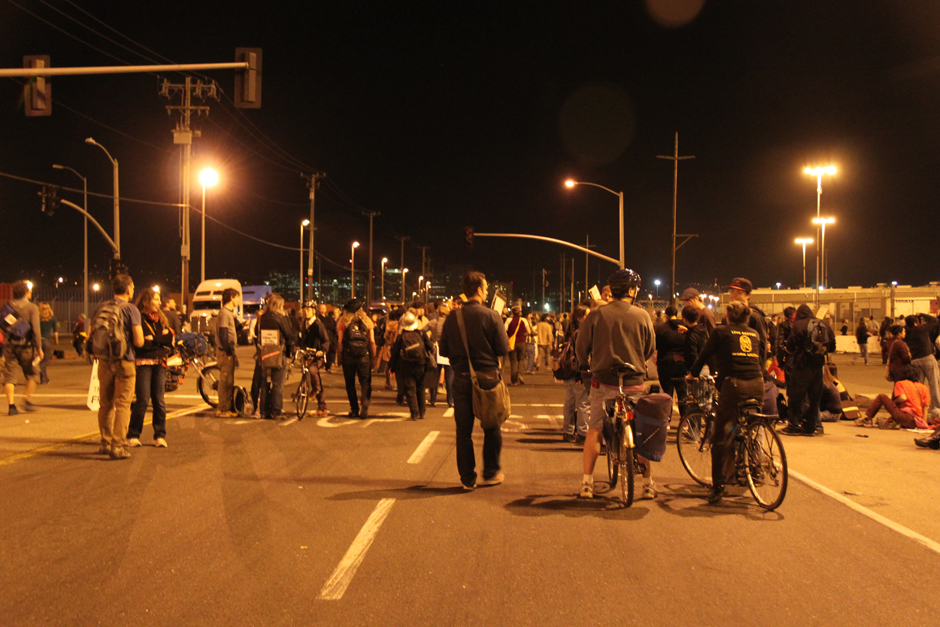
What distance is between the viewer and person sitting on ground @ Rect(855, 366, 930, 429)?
38.6 ft

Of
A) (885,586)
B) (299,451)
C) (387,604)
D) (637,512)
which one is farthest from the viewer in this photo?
(299,451)

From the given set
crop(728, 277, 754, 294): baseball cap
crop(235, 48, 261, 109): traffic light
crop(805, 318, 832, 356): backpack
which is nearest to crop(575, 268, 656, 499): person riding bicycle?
crop(728, 277, 754, 294): baseball cap

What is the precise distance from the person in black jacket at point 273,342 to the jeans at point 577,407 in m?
4.61

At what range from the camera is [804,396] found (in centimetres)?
1117

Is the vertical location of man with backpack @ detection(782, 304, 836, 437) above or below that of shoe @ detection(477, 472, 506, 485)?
above

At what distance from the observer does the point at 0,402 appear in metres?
13.6

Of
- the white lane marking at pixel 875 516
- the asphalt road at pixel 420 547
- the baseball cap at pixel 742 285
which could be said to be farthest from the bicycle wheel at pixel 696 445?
the baseball cap at pixel 742 285

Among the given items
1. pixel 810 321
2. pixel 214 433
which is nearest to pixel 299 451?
pixel 214 433

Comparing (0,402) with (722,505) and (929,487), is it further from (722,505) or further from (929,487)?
(929,487)

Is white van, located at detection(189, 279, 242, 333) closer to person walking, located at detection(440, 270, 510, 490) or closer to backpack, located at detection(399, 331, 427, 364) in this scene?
backpack, located at detection(399, 331, 427, 364)

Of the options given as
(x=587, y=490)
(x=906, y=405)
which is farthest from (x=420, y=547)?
(x=906, y=405)

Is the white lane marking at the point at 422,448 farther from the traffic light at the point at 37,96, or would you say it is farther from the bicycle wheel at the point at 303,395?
the traffic light at the point at 37,96

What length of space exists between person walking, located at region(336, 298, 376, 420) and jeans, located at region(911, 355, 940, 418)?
8760mm

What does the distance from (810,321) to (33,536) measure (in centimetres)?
978
